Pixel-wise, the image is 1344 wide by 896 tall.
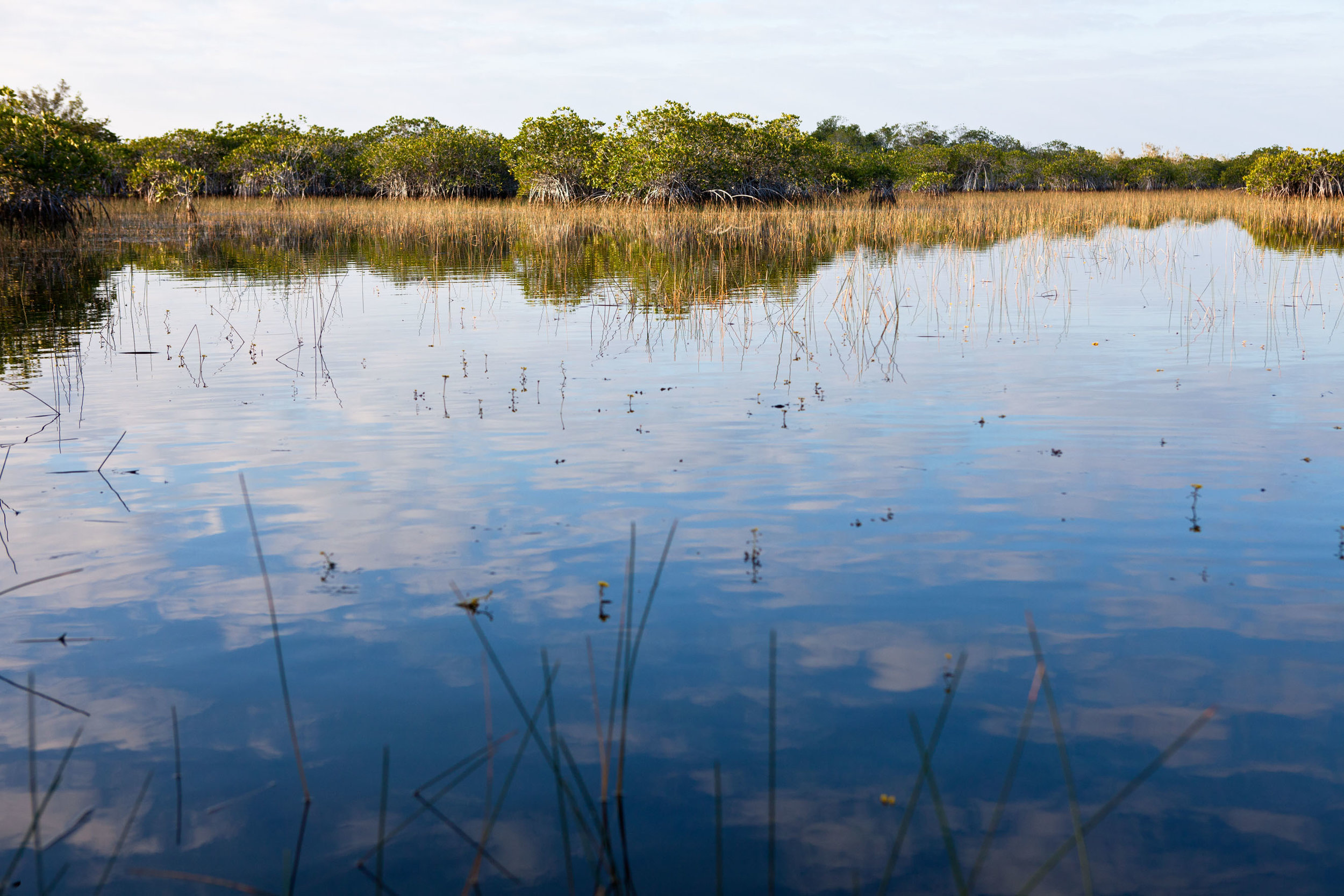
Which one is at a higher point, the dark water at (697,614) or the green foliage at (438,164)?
the green foliage at (438,164)

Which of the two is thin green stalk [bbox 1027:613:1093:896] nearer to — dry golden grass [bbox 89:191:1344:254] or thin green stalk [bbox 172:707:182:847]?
thin green stalk [bbox 172:707:182:847]

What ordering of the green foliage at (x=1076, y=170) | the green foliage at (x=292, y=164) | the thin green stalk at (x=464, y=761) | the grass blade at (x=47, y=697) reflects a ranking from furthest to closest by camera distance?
the green foliage at (x=1076, y=170) < the green foliage at (x=292, y=164) < the grass blade at (x=47, y=697) < the thin green stalk at (x=464, y=761)

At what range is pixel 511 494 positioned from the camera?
5.39m

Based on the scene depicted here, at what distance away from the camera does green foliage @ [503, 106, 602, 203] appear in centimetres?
3903

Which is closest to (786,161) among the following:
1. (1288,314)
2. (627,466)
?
(1288,314)

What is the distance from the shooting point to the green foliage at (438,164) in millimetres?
45250

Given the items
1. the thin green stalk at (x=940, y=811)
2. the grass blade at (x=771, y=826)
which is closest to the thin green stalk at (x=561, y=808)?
the grass blade at (x=771, y=826)

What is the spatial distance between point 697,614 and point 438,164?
1791 inches

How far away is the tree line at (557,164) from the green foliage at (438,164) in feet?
0.26

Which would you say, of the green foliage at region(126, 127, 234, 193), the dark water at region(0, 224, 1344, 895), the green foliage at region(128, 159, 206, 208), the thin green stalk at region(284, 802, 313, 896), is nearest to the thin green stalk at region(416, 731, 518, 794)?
the dark water at region(0, 224, 1344, 895)

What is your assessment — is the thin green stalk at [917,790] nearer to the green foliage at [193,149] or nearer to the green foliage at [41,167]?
the green foliage at [41,167]

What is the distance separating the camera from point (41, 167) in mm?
20141

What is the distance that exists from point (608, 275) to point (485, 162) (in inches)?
1337

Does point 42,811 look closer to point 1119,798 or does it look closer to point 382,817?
point 382,817
